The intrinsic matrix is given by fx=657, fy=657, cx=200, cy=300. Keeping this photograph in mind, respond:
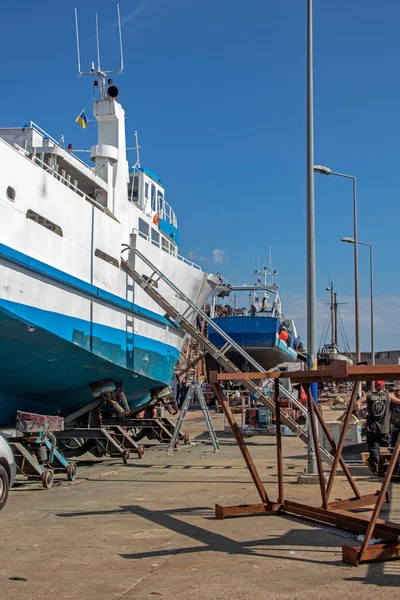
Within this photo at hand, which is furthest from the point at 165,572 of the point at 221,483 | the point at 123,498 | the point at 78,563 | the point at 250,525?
the point at 221,483

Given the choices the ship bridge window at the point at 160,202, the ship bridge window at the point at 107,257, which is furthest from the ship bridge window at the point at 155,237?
the ship bridge window at the point at 107,257

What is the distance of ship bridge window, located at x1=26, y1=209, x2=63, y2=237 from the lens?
470 inches

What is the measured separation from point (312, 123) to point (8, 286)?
631 cm

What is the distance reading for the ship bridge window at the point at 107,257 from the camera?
14.2 metres

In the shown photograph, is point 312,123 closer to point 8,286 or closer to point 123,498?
point 8,286

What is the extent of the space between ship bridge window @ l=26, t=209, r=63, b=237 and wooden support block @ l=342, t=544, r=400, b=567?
8.27 metres

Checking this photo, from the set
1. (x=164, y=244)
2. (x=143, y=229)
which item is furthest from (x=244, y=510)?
(x=164, y=244)

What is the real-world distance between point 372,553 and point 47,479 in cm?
622

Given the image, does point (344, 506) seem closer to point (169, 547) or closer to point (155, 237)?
point (169, 547)

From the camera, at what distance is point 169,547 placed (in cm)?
641

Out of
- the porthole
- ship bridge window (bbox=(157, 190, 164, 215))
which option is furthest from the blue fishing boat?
the porthole

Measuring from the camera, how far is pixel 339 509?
7.64 m

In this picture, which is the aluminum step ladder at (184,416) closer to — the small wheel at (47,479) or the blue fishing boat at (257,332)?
the small wheel at (47,479)

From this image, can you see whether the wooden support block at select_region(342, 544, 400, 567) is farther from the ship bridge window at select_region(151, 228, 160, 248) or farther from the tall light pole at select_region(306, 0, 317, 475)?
the ship bridge window at select_region(151, 228, 160, 248)
